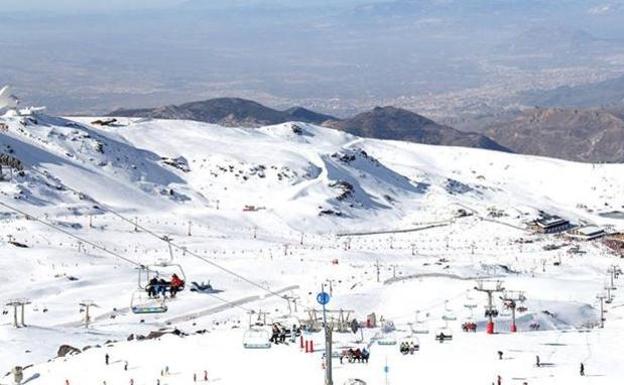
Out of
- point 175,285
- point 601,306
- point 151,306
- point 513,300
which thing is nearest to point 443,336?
point 175,285

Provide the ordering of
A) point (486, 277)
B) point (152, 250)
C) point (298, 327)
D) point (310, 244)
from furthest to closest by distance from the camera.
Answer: point (310, 244) → point (152, 250) → point (486, 277) → point (298, 327)

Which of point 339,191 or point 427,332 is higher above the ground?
point 339,191

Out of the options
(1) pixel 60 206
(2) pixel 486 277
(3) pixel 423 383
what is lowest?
(3) pixel 423 383

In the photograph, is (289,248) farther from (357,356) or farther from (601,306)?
(357,356)

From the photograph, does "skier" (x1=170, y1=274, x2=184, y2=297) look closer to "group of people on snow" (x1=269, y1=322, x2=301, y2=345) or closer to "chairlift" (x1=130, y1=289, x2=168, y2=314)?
"chairlift" (x1=130, y1=289, x2=168, y2=314)

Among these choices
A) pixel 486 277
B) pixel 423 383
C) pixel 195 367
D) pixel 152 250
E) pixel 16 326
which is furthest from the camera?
pixel 152 250

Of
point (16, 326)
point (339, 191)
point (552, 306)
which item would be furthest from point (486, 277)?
point (339, 191)

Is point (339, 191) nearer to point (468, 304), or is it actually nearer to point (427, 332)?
point (468, 304)

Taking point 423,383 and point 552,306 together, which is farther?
point 552,306
